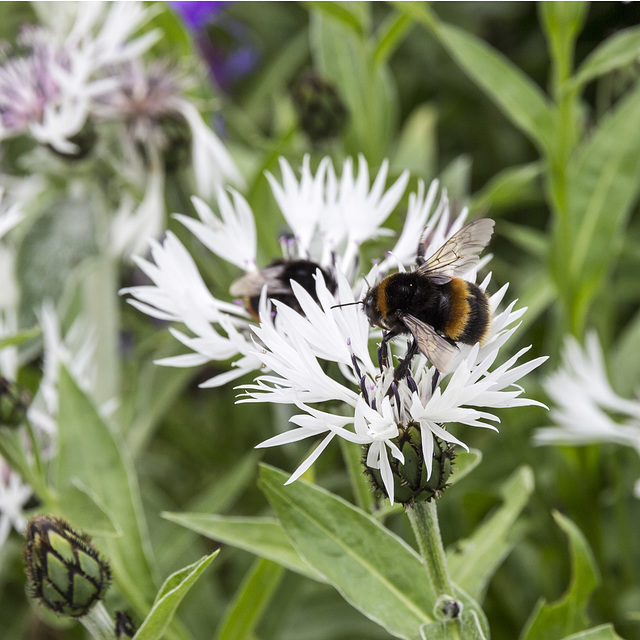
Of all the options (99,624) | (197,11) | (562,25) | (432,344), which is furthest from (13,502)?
(197,11)

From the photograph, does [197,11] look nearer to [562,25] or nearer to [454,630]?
[562,25]

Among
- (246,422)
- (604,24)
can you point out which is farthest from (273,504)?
(604,24)

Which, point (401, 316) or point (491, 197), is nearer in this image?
point (401, 316)

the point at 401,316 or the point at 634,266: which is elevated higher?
the point at 401,316

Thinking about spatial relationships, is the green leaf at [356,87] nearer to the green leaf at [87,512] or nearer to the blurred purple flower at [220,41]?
the blurred purple flower at [220,41]

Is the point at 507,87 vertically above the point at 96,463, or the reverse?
the point at 507,87

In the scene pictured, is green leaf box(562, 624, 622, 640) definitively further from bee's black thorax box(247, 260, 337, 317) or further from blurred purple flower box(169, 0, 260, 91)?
blurred purple flower box(169, 0, 260, 91)

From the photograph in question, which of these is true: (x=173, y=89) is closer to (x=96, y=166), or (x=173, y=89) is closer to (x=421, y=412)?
(x=96, y=166)

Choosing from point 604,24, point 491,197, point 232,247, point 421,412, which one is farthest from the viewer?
point 604,24
